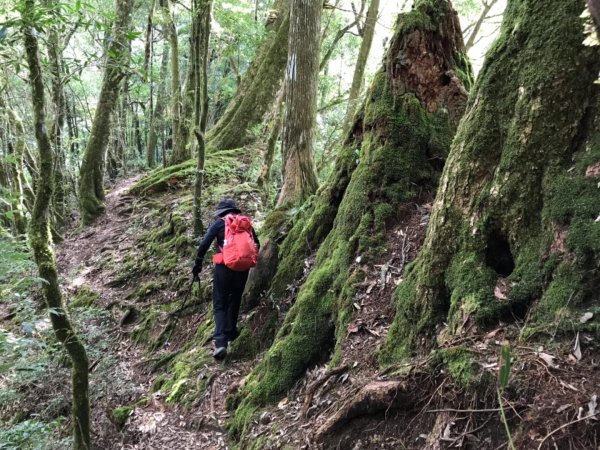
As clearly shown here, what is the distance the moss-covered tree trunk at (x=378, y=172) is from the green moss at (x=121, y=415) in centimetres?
187

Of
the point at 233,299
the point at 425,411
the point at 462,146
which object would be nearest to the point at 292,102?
the point at 233,299

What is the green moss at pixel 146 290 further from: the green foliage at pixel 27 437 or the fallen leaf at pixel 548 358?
the fallen leaf at pixel 548 358

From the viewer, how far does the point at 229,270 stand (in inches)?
263

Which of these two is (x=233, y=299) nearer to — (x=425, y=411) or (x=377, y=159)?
(x=377, y=159)

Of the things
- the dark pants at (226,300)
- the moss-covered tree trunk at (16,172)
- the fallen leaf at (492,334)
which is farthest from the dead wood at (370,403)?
the moss-covered tree trunk at (16,172)

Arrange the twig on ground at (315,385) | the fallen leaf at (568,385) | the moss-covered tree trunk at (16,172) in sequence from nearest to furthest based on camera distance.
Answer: the fallen leaf at (568,385), the twig on ground at (315,385), the moss-covered tree trunk at (16,172)

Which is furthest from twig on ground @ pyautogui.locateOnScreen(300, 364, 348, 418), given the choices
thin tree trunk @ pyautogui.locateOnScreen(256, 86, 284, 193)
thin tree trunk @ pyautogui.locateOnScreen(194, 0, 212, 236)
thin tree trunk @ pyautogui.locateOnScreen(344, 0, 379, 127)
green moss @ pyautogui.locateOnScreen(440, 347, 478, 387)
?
thin tree trunk @ pyautogui.locateOnScreen(344, 0, 379, 127)

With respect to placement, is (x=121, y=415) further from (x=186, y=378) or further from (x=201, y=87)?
(x=201, y=87)

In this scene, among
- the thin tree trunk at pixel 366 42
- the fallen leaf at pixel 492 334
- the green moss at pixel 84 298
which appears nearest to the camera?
the fallen leaf at pixel 492 334

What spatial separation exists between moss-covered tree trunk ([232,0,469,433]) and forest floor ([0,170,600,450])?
23 cm

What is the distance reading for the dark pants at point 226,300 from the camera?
6434mm

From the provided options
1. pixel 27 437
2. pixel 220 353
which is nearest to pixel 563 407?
pixel 220 353

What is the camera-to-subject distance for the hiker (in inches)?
254

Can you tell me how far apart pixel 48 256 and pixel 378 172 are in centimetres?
380
